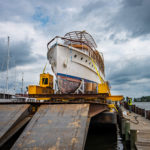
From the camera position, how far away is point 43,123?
574cm

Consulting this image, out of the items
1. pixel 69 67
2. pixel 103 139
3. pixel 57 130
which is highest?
pixel 69 67

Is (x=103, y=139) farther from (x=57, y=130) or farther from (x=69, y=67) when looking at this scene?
(x=69, y=67)

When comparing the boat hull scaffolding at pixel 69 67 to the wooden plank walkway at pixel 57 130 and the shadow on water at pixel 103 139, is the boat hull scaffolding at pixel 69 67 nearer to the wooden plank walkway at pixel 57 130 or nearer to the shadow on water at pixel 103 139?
the shadow on water at pixel 103 139

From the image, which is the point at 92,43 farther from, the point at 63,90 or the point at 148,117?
the point at 148,117

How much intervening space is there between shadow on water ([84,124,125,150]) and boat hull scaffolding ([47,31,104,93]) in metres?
4.25

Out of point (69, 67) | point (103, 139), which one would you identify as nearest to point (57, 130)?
point (103, 139)

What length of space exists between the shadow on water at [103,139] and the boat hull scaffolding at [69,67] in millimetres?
4251

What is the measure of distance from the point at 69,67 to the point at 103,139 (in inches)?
264

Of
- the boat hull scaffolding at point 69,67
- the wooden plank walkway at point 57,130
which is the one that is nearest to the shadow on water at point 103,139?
the wooden plank walkway at point 57,130

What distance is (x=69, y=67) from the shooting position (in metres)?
15.1

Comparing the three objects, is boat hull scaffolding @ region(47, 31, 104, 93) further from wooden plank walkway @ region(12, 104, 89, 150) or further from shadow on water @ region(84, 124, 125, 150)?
wooden plank walkway @ region(12, 104, 89, 150)

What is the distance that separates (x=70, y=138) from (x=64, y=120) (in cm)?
89

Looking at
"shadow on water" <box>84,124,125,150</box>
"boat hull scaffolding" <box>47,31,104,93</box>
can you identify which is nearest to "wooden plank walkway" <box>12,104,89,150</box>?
"shadow on water" <box>84,124,125,150</box>

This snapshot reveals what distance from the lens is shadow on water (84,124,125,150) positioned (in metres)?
9.19
